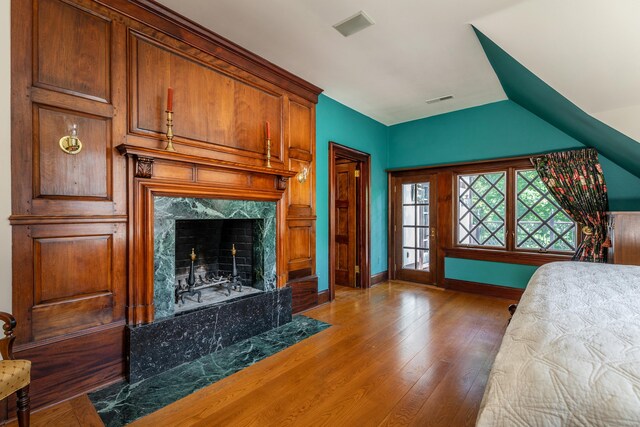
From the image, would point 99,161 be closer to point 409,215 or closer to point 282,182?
point 282,182

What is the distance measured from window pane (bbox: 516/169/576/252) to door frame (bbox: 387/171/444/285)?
1.09m

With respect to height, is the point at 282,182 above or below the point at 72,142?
below

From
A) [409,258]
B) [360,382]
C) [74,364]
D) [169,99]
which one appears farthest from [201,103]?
[409,258]

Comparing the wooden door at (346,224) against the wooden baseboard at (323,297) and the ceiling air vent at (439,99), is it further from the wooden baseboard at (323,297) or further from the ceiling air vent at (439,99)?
the ceiling air vent at (439,99)

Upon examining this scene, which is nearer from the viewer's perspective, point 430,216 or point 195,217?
point 195,217

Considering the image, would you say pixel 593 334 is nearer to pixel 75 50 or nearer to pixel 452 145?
pixel 75 50

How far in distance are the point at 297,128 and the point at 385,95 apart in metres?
1.30

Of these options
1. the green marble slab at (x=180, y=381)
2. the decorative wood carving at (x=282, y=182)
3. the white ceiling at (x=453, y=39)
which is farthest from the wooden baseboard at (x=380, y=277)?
the white ceiling at (x=453, y=39)

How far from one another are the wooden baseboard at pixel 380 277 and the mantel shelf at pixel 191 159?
8.41 ft

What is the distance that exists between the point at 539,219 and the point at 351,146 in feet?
8.95

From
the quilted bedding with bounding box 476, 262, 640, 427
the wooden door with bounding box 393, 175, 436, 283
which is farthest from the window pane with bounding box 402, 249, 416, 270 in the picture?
the quilted bedding with bounding box 476, 262, 640, 427

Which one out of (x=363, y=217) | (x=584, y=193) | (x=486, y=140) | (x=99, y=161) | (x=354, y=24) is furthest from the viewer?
(x=363, y=217)

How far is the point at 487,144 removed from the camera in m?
4.16

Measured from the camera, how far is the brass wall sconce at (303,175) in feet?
11.5
